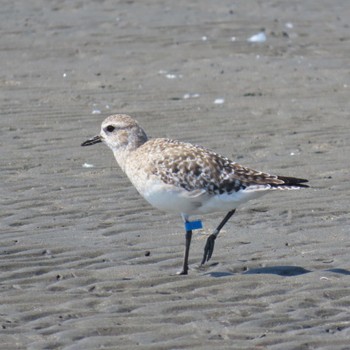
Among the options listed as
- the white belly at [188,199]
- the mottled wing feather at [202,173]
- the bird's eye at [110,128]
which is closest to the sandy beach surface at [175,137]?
the white belly at [188,199]

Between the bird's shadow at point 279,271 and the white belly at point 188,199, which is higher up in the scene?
the white belly at point 188,199

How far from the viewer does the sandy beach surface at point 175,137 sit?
7.61 metres

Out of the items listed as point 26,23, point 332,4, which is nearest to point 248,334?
point 26,23

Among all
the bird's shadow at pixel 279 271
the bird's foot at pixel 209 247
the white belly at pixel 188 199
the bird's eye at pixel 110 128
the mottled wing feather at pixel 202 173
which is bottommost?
the bird's shadow at pixel 279 271

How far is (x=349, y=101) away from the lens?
14836 millimetres

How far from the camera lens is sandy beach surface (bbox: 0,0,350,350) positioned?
25.0 ft

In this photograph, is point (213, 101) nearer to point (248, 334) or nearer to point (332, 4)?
point (332, 4)

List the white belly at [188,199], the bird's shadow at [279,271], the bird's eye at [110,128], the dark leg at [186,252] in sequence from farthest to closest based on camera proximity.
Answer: the bird's eye at [110,128], the white belly at [188,199], the dark leg at [186,252], the bird's shadow at [279,271]

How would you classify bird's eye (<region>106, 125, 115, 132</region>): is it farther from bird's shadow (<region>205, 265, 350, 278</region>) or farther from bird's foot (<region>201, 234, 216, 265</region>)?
bird's shadow (<region>205, 265, 350, 278</region>)

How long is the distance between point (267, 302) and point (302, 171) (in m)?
3.91

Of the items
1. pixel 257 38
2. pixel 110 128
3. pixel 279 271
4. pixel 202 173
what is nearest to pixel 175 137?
pixel 110 128

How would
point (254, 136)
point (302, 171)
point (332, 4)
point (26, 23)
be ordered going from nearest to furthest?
point (302, 171)
point (254, 136)
point (26, 23)
point (332, 4)

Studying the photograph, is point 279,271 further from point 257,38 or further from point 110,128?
point 257,38

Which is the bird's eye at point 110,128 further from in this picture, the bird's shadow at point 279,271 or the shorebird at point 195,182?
the bird's shadow at point 279,271
